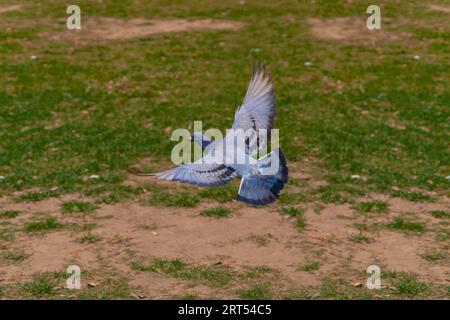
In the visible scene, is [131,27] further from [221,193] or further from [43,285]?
[43,285]

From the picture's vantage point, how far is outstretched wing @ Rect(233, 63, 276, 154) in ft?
24.7

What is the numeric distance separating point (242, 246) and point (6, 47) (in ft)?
34.9

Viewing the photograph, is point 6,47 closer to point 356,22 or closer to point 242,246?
point 356,22

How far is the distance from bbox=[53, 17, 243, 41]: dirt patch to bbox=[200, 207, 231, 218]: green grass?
9.45 metres

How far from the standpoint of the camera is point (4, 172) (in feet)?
33.1

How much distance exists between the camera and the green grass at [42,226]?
838cm

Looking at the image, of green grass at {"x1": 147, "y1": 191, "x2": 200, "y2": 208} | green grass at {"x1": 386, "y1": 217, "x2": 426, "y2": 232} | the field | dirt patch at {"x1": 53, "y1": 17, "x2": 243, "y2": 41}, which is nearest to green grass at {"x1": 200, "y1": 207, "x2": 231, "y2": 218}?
the field

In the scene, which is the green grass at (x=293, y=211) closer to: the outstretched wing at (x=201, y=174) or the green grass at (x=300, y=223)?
the green grass at (x=300, y=223)

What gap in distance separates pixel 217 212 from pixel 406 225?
2.38 metres

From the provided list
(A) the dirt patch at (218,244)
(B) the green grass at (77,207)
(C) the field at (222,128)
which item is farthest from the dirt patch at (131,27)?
(A) the dirt patch at (218,244)

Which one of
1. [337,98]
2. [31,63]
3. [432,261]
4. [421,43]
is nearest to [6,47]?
[31,63]

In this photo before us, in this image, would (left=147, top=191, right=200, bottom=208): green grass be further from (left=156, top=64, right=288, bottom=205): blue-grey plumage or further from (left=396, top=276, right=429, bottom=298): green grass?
(left=396, top=276, right=429, bottom=298): green grass

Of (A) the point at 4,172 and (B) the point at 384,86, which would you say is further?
(B) the point at 384,86

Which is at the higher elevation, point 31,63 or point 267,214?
point 31,63
